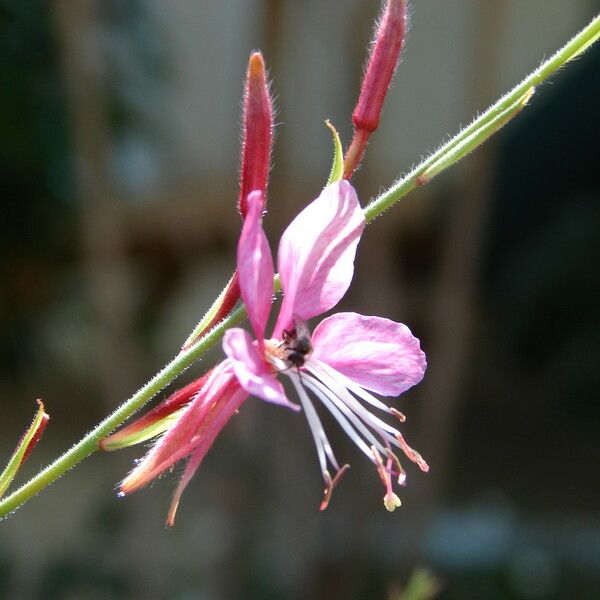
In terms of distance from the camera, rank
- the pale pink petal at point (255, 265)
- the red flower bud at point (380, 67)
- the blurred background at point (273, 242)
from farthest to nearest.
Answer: the blurred background at point (273, 242) < the red flower bud at point (380, 67) < the pale pink petal at point (255, 265)

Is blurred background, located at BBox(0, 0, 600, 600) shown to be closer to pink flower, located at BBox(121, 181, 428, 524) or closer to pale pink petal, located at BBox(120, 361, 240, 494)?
pink flower, located at BBox(121, 181, 428, 524)

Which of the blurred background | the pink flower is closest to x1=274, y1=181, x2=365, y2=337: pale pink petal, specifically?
the pink flower

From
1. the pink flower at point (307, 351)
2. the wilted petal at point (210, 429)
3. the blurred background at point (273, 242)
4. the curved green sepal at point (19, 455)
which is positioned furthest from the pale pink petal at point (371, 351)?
the blurred background at point (273, 242)

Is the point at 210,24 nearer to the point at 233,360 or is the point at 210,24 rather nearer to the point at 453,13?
the point at 453,13

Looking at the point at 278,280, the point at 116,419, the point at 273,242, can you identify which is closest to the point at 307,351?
the point at 278,280

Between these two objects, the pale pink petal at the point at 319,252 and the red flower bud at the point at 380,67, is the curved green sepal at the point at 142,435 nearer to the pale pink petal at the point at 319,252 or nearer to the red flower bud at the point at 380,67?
the pale pink petal at the point at 319,252

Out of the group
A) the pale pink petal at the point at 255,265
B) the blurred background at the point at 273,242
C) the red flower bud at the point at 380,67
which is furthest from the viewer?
the blurred background at the point at 273,242
